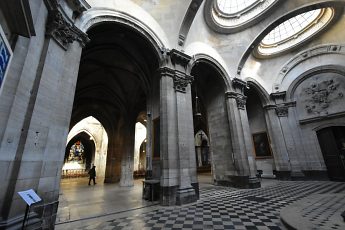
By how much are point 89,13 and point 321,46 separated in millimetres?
15972

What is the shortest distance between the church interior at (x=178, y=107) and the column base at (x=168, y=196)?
37 millimetres

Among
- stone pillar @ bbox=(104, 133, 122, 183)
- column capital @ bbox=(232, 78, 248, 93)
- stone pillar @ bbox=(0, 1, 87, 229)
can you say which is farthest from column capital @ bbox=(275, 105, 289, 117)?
stone pillar @ bbox=(0, 1, 87, 229)

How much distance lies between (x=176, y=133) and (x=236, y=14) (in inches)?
387

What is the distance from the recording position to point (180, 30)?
784 cm

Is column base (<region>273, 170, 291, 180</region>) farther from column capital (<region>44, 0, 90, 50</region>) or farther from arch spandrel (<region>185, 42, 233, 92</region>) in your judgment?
column capital (<region>44, 0, 90, 50</region>)

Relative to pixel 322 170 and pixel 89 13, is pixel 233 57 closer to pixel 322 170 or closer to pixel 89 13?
pixel 89 13

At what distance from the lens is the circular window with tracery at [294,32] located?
464 inches

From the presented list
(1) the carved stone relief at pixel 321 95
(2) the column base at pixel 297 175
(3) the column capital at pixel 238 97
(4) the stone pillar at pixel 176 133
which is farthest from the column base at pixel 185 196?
(1) the carved stone relief at pixel 321 95

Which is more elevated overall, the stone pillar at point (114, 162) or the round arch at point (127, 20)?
the round arch at point (127, 20)

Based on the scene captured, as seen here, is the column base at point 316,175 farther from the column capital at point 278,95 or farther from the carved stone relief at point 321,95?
the column capital at point 278,95

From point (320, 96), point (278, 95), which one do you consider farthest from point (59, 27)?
point (320, 96)

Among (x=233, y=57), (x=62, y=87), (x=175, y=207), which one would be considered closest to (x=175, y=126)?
(x=175, y=207)

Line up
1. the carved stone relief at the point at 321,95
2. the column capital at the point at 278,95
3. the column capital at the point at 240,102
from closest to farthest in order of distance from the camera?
the column capital at the point at 240,102, the carved stone relief at the point at 321,95, the column capital at the point at 278,95

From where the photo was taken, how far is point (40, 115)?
3596 millimetres
